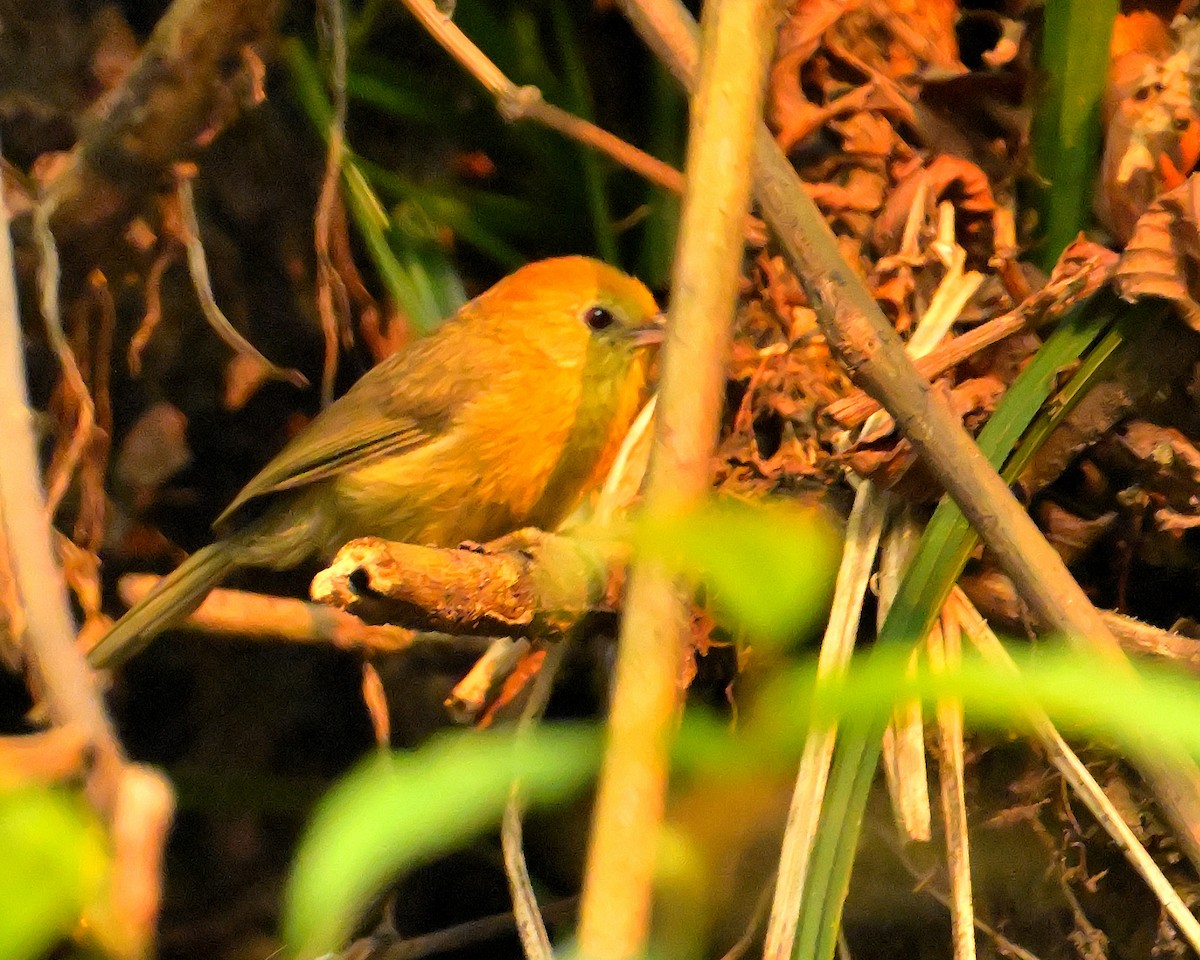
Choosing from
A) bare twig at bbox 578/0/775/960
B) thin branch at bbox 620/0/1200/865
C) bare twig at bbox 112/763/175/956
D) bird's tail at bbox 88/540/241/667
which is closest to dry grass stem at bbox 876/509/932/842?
thin branch at bbox 620/0/1200/865

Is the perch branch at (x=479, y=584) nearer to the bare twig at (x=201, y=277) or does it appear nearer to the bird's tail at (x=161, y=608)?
the bare twig at (x=201, y=277)

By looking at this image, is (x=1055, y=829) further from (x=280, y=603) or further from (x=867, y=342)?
(x=280, y=603)

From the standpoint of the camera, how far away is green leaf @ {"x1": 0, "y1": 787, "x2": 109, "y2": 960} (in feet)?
1.08

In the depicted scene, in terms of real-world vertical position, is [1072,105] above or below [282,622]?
above

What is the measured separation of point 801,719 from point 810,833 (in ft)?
4.14

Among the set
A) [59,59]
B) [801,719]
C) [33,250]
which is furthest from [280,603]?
[801,719]

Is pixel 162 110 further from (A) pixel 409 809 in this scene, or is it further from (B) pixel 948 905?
(A) pixel 409 809

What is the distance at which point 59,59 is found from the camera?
2566 millimetres

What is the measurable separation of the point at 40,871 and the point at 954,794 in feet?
4.89

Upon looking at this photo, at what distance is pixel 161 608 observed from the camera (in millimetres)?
2389

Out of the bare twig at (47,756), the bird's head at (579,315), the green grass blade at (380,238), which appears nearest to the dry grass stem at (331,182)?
the green grass blade at (380,238)

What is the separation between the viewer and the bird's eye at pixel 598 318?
253 centimetres

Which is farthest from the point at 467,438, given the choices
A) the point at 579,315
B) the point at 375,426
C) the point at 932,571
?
the point at 932,571

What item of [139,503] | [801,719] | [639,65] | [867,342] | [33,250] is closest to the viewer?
[801,719]
